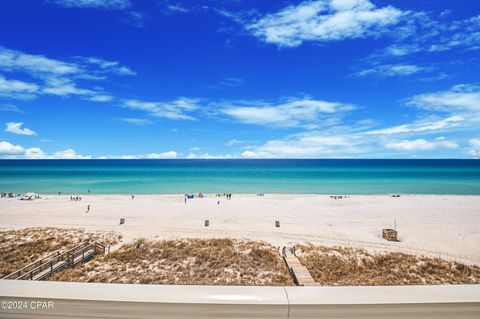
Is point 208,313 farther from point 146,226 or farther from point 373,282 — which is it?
point 146,226

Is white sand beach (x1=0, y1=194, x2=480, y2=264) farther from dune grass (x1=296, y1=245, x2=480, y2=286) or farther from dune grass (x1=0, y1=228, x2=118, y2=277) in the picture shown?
dune grass (x1=296, y1=245, x2=480, y2=286)

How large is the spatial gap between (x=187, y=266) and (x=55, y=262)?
510cm

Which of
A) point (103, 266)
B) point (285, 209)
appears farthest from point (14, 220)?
point (285, 209)

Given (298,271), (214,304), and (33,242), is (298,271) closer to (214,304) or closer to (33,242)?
(214,304)

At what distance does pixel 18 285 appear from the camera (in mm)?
1542

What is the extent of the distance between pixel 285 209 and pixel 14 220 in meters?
23.3

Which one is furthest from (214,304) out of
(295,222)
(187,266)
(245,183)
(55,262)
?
(245,183)

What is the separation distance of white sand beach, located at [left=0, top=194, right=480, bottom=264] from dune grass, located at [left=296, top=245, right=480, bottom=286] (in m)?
3.14

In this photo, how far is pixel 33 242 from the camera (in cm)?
1418

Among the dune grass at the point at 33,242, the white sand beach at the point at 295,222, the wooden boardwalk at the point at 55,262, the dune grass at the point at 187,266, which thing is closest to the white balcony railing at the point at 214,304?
the dune grass at the point at 187,266

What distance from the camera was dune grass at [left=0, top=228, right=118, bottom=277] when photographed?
11.5 meters

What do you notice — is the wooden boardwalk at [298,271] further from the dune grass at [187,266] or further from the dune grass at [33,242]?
the dune grass at [33,242]

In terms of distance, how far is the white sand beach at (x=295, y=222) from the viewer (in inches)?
649

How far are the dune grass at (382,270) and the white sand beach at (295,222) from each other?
123 inches
